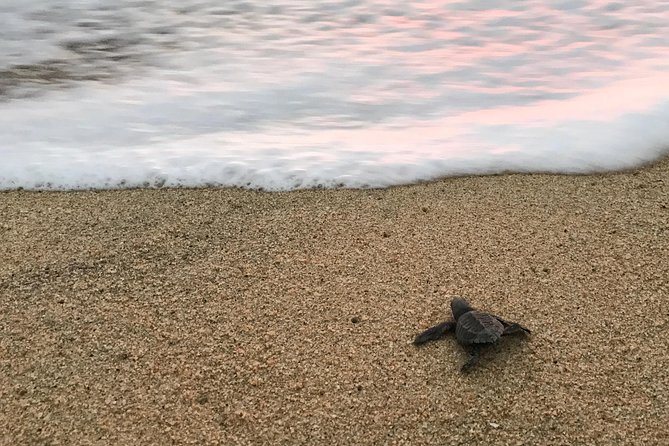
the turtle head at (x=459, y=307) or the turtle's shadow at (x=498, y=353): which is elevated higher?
the turtle head at (x=459, y=307)

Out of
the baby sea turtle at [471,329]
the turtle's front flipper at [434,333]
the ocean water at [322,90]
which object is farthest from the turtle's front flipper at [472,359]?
the ocean water at [322,90]

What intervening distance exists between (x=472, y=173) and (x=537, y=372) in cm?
121

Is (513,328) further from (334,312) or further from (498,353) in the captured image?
(334,312)

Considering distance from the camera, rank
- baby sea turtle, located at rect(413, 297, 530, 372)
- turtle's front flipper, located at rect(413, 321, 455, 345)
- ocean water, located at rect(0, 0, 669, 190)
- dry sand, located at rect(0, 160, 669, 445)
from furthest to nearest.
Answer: ocean water, located at rect(0, 0, 669, 190), turtle's front flipper, located at rect(413, 321, 455, 345), baby sea turtle, located at rect(413, 297, 530, 372), dry sand, located at rect(0, 160, 669, 445)

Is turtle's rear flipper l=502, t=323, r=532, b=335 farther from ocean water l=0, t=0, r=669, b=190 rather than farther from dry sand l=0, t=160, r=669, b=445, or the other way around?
ocean water l=0, t=0, r=669, b=190

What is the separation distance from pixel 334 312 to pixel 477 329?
49cm

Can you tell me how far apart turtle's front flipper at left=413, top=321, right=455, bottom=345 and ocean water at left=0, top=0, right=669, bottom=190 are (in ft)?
3.17

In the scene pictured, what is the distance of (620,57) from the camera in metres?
3.84

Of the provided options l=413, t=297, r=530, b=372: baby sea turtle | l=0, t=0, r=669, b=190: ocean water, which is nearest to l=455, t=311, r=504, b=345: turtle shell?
l=413, t=297, r=530, b=372: baby sea turtle

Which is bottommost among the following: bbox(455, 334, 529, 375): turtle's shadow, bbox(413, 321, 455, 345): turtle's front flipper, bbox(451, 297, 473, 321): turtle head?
bbox(455, 334, 529, 375): turtle's shadow

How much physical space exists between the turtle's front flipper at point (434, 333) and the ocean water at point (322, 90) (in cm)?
97

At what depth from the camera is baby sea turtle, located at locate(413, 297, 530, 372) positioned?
1780 mm

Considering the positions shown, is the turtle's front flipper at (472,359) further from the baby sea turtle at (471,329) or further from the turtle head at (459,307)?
the turtle head at (459,307)

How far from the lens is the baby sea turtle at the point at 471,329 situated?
1.78m
